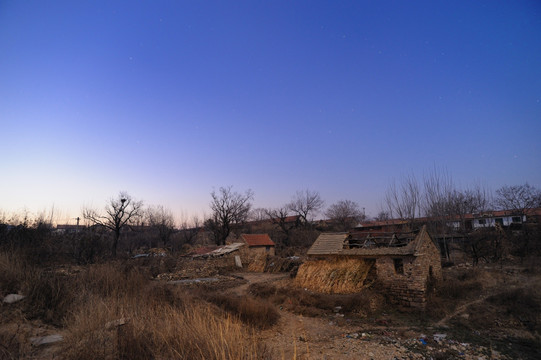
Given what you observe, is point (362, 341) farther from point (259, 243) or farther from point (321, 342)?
point (259, 243)

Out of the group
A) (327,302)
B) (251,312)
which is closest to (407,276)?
(327,302)

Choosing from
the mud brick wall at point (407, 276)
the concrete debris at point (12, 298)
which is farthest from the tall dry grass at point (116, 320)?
the mud brick wall at point (407, 276)

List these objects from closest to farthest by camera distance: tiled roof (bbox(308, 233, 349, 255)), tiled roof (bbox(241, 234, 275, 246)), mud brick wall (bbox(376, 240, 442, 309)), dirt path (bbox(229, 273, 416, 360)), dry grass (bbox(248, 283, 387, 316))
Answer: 1. dirt path (bbox(229, 273, 416, 360))
2. dry grass (bbox(248, 283, 387, 316))
3. mud brick wall (bbox(376, 240, 442, 309))
4. tiled roof (bbox(308, 233, 349, 255))
5. tiled roof (bbox(241, 234, 275, 246))

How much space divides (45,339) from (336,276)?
1221 cm

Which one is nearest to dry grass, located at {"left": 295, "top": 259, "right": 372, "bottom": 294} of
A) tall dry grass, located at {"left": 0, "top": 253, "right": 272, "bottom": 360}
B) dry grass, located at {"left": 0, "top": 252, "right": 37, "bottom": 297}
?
tall dry grass, located at {"left": 0, "top": 253, "right": 272, "bottom": 360}

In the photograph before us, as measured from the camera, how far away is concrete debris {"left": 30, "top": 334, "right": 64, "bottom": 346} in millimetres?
4379

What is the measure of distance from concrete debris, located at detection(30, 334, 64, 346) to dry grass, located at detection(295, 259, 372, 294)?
37.8ft

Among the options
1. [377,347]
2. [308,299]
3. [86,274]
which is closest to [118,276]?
[86,274]

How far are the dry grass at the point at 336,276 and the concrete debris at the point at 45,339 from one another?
1153cm

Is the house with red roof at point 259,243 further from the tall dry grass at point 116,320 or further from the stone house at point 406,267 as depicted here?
the tall dry grass at point 116,320

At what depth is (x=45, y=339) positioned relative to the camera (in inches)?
179

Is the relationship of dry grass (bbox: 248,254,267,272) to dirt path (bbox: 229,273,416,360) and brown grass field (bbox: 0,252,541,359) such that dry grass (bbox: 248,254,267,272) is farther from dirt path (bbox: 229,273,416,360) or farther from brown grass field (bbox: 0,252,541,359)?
dirt path (bbox: 229,273,416,360)

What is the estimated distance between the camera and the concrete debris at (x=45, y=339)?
172 inches

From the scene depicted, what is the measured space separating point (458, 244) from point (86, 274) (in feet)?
108
